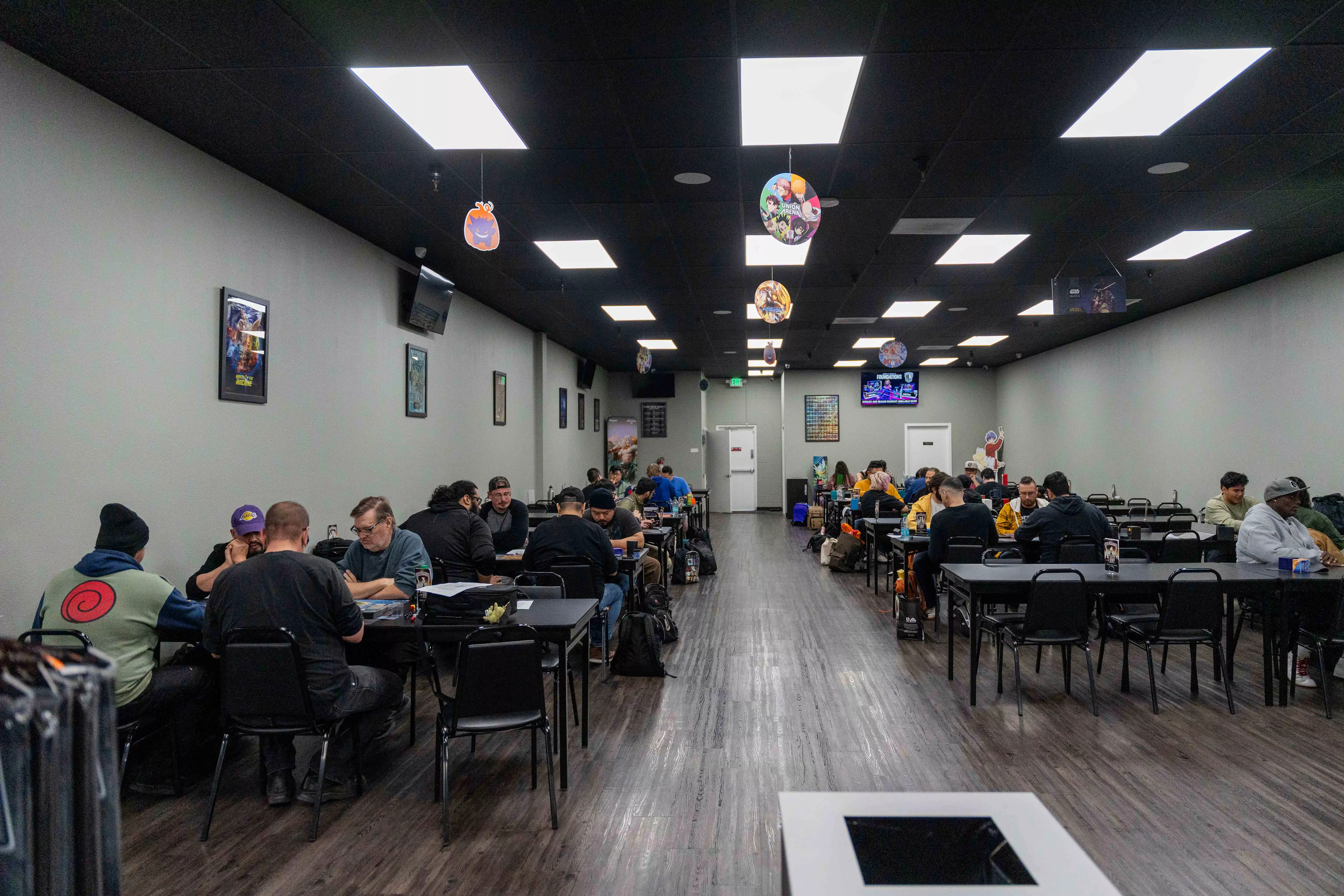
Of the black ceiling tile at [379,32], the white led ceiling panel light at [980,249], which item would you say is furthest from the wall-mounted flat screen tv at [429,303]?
the white led ceiling panel light at [980,249]

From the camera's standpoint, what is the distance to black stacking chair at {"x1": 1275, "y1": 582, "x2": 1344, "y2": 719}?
13.9 ft

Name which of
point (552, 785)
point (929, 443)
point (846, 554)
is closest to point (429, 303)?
point (552, 785)

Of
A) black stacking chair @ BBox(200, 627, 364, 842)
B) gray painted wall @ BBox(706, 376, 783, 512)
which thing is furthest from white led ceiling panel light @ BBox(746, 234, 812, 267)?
gray painted wall @ BBox(706, 376, 783, 512)

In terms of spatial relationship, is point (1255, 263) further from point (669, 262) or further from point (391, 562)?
point (391, 562)

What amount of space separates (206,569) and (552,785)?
2.64 m

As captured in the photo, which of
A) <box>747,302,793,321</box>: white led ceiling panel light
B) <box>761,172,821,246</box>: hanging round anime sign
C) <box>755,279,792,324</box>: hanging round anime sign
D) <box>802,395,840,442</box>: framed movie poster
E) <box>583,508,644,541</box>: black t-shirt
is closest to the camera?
<box>761,172,821,246</box>: hanging round anime sign

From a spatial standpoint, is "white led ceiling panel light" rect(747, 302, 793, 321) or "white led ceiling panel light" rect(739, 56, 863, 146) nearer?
"white led ceiling panel light" rect(739, 56, 863, 146)

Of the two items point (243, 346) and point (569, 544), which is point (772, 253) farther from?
point (243, 346)

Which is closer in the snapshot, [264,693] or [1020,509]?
[264,693]

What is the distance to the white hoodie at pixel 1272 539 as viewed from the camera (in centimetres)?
480

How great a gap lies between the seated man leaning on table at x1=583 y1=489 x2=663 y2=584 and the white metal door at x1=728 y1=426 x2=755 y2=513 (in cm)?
1190

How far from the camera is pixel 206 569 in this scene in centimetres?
425

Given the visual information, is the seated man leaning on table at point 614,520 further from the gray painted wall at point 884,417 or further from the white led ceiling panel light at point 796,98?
the gray painted wall at point 884,417

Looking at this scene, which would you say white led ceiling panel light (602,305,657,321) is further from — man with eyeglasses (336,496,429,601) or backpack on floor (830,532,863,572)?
man with eyeglasses (336,496,429,601)
